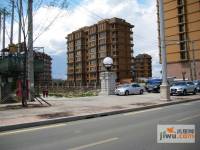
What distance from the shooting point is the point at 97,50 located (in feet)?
451

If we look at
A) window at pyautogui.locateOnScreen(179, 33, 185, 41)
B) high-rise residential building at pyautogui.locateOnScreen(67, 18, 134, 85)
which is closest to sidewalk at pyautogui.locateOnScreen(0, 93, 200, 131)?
window at pyautogui.locateOnScreen(179, 33, 185, 41)

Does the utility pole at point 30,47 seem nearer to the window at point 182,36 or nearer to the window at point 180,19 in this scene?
the window at point 182,36

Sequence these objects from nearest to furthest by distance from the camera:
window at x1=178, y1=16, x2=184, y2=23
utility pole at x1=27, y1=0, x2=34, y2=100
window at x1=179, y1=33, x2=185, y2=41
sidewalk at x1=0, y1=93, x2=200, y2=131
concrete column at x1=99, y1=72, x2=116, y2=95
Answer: sidewalk at x1=0, y1=93, x2=200, y2=131, utility pole at x1=27, y1=0, x2=34, y2=100, concrete column at x1=99, y1=72, x2=116, y2=95, window at x1=179, y1=33, x2=185, y2=41, window at x1=178, y1=16, x2=184, y2=23

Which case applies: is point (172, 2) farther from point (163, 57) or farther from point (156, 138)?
point (156, 138)

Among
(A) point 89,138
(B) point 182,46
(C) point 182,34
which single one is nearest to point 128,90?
(A) point 89,138

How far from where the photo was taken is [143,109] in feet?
67.2

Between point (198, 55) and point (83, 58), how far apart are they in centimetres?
6195

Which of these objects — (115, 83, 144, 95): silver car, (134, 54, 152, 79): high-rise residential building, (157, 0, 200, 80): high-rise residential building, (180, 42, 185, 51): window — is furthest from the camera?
(134, 54, 152, 79): high-rise residential building

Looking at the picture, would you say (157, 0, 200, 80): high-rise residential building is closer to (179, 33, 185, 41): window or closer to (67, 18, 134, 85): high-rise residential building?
(179, 33, 185, 41): window

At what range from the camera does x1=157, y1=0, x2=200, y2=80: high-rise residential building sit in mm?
95938

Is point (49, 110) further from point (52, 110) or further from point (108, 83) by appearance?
point (108, 83)

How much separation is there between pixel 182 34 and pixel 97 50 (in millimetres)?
45257

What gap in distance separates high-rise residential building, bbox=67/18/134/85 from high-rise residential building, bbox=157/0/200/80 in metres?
26.3

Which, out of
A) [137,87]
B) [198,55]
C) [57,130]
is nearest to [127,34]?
[198,55]
